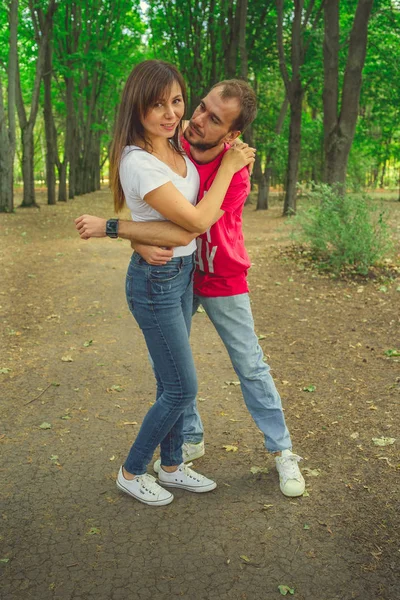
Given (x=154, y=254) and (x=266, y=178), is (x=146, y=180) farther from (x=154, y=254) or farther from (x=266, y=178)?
(x=266, y=178)

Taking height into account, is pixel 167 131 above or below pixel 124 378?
above

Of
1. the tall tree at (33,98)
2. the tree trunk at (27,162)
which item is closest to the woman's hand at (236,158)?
the tall tree at (33,98)

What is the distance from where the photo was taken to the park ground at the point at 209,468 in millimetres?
2645

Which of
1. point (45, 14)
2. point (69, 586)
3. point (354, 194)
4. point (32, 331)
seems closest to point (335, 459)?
point (69, 586)

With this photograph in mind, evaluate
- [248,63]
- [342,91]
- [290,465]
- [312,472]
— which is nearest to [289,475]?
[290,465]

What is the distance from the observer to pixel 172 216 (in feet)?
8.79

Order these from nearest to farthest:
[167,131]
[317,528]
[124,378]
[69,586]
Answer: [69,586], [167,131], [317,528], [124,378]

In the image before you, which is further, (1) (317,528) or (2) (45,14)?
(2) (45,14)

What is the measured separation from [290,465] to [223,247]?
1.27m

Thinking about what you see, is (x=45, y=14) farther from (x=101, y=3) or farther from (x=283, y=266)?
(x=283, y=266)

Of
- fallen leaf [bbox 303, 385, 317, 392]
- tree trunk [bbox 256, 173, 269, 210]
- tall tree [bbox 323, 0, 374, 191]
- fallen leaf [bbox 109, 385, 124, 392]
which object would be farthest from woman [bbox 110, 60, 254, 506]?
tree trunk [bbox 256, 173, 269, 210]

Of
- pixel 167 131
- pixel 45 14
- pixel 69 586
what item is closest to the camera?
pixel 69 586

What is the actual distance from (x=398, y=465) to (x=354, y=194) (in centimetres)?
729

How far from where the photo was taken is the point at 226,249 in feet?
10.2
